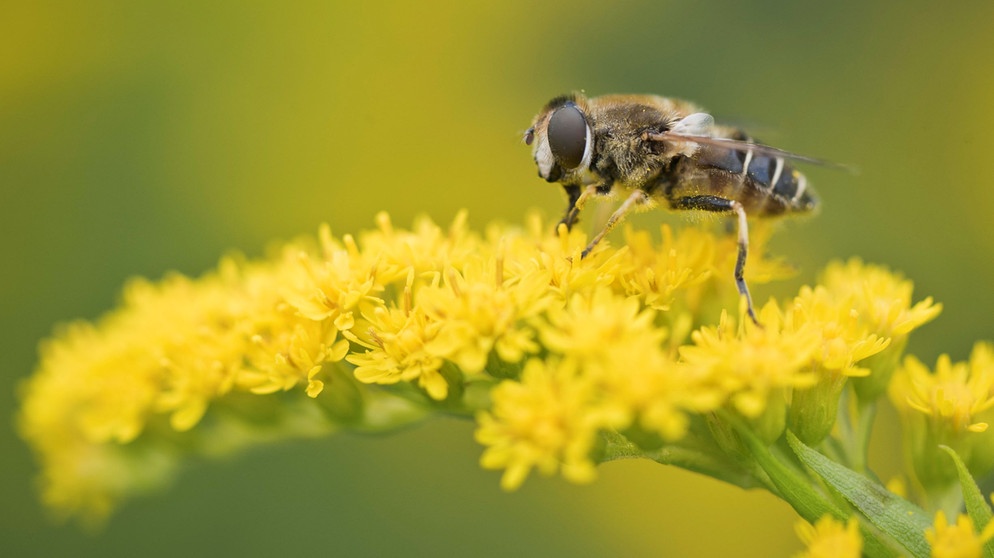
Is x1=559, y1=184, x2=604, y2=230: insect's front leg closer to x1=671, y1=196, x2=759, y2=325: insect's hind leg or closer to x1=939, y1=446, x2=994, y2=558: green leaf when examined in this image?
x1=671, y1=196, x2=759, y2=325: insect's hind leg

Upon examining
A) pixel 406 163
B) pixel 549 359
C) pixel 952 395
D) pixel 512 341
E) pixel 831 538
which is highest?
pixel 512 341

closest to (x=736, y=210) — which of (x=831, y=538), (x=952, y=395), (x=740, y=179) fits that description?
(x=740, y=179)

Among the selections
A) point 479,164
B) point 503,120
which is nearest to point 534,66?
point 503,120

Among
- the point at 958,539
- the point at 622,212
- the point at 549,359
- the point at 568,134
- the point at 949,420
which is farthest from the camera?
the point at 568,134

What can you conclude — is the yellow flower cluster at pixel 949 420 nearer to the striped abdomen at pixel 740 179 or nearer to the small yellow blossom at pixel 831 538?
the small yellow blossom at pixel 831 538

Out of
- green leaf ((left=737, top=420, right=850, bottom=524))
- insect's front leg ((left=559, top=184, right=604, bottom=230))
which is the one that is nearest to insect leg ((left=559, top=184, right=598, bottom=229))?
insect's front leg ((left=559, top=184, right=604, bottom=230))

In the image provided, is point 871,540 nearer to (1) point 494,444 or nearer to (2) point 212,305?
(1) point 494,444

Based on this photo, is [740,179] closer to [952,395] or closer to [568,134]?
[568,134]

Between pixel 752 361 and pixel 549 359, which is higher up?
pixel 752 361
